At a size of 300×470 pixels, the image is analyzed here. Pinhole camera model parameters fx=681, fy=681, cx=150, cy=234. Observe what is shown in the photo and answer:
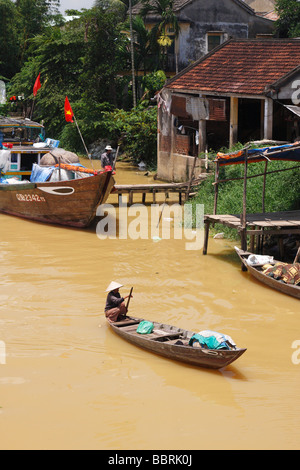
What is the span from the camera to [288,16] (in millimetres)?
29891

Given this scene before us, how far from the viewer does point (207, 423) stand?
7617mm

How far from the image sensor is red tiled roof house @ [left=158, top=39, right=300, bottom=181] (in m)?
19.6

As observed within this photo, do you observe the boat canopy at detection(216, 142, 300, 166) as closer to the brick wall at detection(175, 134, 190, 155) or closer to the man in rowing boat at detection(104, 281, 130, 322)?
the man in rowing boat at detection(104, 281, 130, 322)

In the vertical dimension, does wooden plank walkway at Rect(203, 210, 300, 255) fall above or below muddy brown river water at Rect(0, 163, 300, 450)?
above

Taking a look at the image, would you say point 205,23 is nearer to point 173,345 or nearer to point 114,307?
point 114,307

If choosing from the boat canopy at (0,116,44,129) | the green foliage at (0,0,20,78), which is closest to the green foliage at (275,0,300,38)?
the boat canopy at (0,116,44,129)

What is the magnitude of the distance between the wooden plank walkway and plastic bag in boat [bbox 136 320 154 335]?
14.0 ft

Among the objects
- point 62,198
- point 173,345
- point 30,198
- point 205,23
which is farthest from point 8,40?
point 173,345

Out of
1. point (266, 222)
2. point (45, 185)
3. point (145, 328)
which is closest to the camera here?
point (145, 328)

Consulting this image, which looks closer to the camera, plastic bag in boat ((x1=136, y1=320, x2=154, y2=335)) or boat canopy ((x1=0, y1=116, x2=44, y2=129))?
plastic bag in boat ((x1=136, y1=320, x2=154, y2=335))

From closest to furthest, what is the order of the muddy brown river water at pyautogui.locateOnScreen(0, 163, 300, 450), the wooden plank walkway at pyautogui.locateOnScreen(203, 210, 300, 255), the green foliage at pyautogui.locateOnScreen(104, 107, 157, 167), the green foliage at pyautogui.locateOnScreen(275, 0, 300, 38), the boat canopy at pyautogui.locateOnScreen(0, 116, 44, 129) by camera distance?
the muddy brown river water at pyautogui.locateOnScreen(0, 163, 300, 450) < the wooden plank walkway at pyautogui.locateOnScreen(203, 210, 300, 255) < the boat canopy at pyautogui.locateOnScreen(0, 116, 44, 129) < the green foliage at pyautogui.locateOnScreen(104, 107, 157, 167) < the green foliage at pyautogui.locateOnScreen(275, 0, 300, 38)

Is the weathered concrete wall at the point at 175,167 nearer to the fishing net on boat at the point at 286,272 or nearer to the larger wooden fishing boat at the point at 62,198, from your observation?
the larger wooden fishing boat at the point at 62,198

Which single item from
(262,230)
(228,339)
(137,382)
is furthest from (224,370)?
(262,230)

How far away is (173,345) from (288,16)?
2436 centimetres
